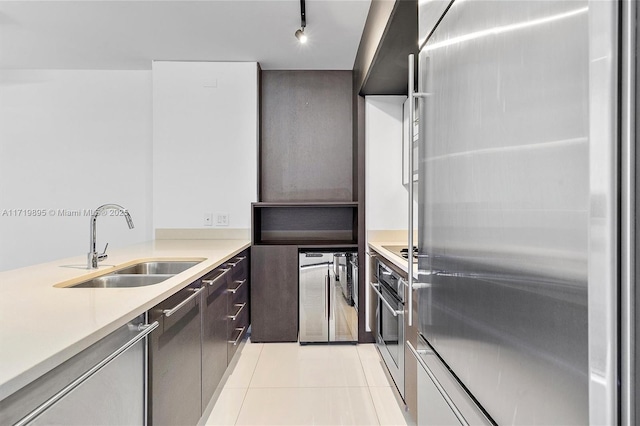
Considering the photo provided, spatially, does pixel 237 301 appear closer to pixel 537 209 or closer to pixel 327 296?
pixel 327 296

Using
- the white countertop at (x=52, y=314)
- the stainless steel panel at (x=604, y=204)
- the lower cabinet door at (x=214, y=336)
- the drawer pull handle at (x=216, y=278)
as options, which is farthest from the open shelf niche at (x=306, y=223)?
the stainless steel panel at (x=604, y=204)

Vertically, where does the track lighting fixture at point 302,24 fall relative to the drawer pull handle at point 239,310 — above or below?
above

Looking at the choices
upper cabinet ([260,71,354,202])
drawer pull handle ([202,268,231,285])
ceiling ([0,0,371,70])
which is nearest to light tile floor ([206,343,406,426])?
drawer pull handle ([202,268,231,285])

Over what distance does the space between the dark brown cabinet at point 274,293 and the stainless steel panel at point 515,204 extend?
2354mm

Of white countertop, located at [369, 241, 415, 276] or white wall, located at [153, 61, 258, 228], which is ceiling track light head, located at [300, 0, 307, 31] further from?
white countertop, located at [369, 241, 415, 276]

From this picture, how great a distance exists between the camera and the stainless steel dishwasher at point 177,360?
132 cm

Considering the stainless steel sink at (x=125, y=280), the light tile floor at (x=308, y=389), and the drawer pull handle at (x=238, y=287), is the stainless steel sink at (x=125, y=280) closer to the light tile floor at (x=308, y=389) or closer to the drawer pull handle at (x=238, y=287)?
the drawer pull handle at (x=238, y=287)

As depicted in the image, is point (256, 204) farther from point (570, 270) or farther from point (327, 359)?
point (570, 270)

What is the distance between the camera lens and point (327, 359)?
2.94 meters

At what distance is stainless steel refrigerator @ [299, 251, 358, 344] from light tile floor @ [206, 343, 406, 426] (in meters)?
0.11

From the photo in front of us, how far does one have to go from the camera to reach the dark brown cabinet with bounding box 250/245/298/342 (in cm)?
325

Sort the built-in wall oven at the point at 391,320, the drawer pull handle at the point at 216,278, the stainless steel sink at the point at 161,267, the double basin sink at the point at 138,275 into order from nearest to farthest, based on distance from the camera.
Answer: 1. the double basin sink at the point at 138,275
2. the drawer pull handle at the point at 216,278
3. the built-in wall oven at the point at 391,320
4. the stainless steel sink at the point at 161,267

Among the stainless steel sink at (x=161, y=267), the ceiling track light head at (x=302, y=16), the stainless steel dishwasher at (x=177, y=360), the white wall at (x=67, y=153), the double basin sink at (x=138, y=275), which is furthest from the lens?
the white wall at (x=67, y=153)

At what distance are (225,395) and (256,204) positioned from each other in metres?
1.54
